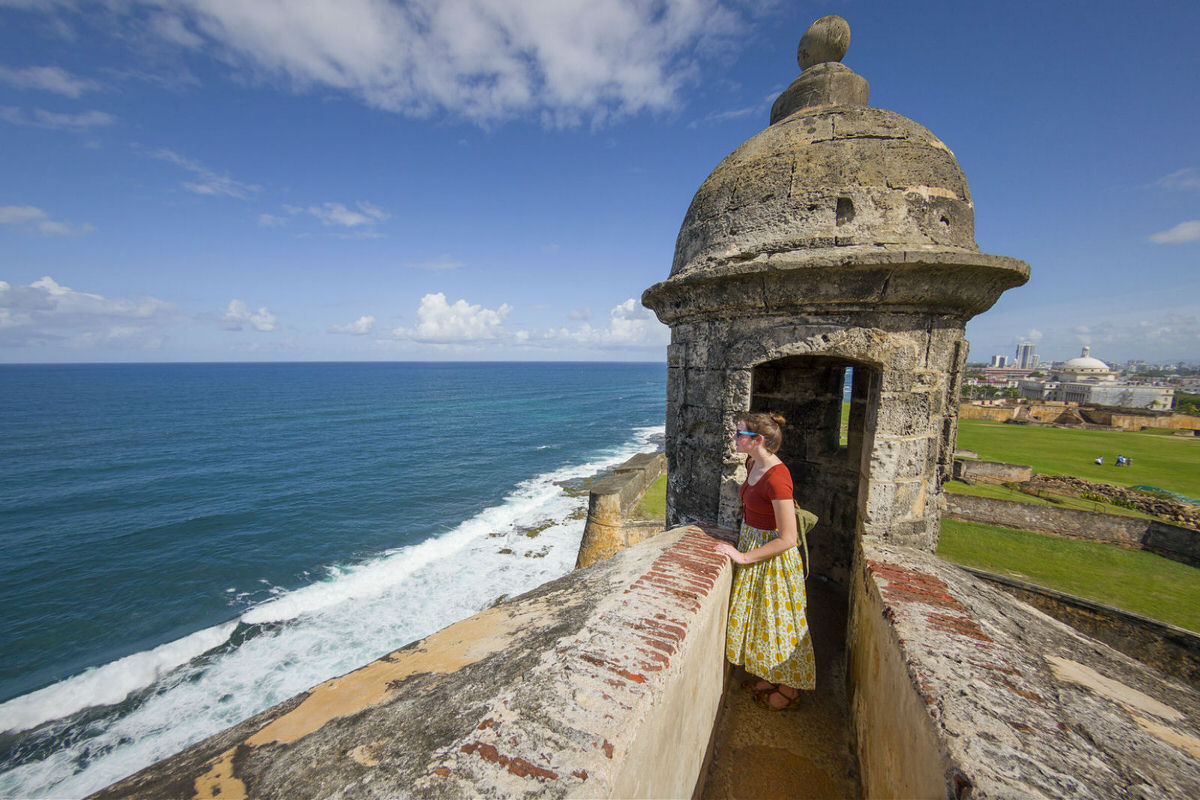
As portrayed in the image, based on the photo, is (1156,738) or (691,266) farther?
(691,266)

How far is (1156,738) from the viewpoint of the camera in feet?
5.61

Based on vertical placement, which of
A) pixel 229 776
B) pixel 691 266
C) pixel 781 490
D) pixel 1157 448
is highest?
pixel 691 266

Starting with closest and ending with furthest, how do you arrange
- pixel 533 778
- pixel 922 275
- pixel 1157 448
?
pixel 533 778
pixel 922 275
pixel 1157 448

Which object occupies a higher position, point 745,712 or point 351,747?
point 351,747

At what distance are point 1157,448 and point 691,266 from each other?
4285 centimetres

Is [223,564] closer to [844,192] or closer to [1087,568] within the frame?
[844,192]

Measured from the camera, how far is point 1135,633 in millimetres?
8359

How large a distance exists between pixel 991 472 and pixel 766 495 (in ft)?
80.8

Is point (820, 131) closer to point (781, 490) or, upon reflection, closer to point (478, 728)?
point (781, 490)

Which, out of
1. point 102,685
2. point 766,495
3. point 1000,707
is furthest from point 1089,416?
point 102,685

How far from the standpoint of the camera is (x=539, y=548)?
736 inches

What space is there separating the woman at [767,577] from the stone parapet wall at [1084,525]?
1645 centimetres

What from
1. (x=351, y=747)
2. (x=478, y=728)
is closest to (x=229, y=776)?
(x=351, y=747)

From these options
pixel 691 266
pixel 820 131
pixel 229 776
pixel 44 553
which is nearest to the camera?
pixel 229 776
